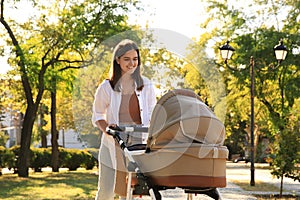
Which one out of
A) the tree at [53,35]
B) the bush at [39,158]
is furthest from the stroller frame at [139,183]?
the bush at [39,158]

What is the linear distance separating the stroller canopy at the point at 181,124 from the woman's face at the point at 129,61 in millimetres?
661

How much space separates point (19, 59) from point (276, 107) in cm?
1393

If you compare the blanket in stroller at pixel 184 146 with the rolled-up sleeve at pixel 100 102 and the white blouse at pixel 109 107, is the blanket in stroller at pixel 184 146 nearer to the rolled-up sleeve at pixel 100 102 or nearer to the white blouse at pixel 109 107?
the white blouse at pixel 109 107

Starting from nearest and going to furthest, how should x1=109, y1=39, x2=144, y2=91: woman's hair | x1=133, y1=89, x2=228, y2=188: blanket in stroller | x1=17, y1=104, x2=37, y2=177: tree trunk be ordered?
x1=133, y1=89, x2=228, y2=188: blanket in stroller, x1=109, y1=39, x2=144, y2=91: woman's hair, x1=17, y1=104, x2=37, y2=177: tree trunk

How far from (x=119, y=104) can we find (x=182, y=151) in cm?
103

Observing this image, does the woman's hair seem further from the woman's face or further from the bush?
the bush

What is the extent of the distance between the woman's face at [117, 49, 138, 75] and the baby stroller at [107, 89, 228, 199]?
649mm

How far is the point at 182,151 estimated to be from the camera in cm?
559

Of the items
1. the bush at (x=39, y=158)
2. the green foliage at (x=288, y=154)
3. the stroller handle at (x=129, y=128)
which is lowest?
the bush at (x=39, y=158)

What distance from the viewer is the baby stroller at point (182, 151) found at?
5.61 m

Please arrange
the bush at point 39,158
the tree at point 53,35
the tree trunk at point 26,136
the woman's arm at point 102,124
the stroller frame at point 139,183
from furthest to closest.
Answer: the bush at point 39,158, the tree trunk at point 26,136, the tree at point 53,35, the woman's arm at point 102,124, the stroller frame at point 139,183

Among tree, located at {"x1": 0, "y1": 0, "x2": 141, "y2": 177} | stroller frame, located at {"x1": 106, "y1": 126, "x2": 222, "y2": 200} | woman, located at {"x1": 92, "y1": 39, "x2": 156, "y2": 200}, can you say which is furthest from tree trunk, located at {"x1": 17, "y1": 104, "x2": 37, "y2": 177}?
stroller frame, located at {"x1": 106, "y1": 126, "x2": 222, "y2": 200}

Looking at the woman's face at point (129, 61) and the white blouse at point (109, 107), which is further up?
the woman's face at point (129, 61)

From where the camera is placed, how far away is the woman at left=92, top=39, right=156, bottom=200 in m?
6.30
